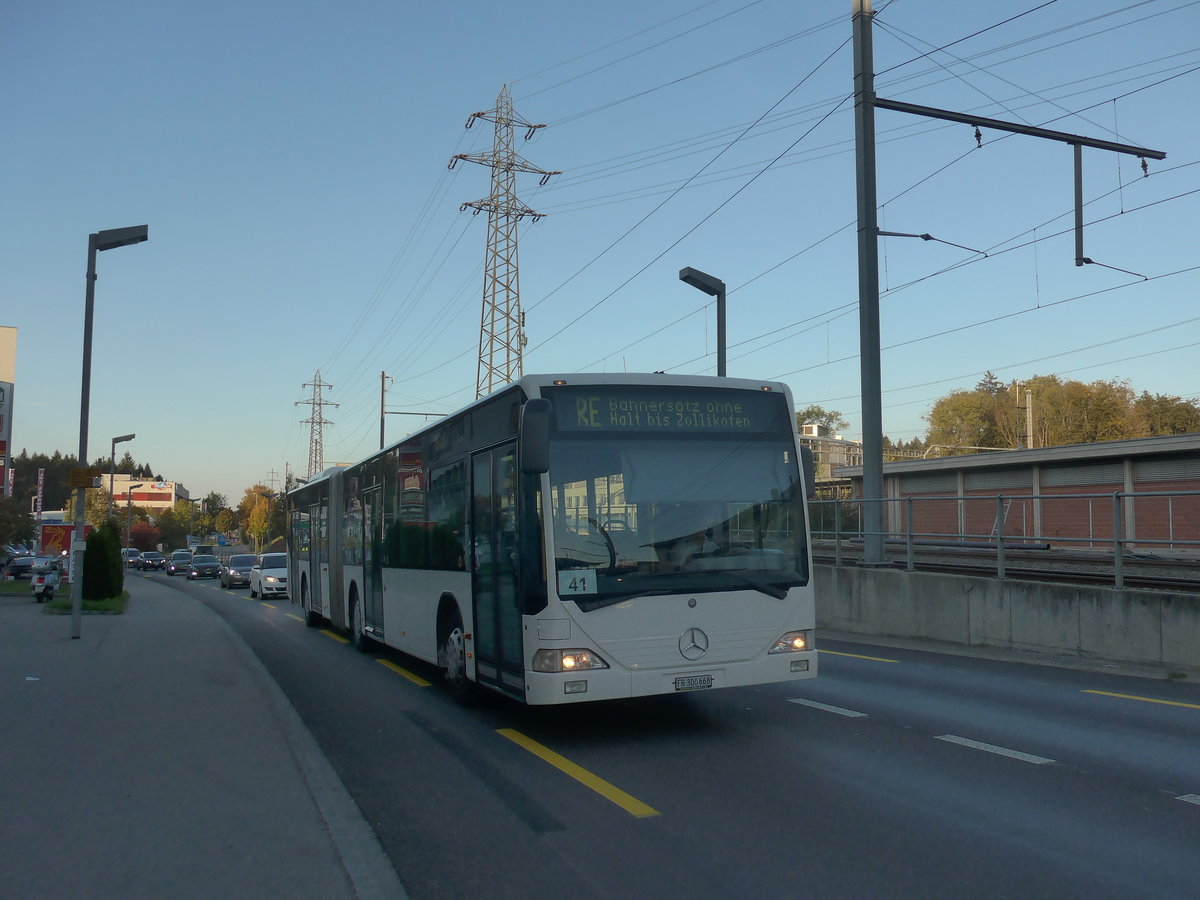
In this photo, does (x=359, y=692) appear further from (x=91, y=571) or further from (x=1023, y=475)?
(x=1023, y=475)

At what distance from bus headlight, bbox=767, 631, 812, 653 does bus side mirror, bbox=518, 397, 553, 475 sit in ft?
8.13

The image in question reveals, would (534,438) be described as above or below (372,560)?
above

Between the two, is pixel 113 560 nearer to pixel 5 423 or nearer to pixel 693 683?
pixel 693 683

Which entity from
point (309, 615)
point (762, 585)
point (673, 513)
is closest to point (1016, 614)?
point (762, 585)

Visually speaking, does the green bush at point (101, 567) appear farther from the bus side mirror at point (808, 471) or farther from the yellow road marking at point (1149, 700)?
the yellow road marking at point (1149, 700)

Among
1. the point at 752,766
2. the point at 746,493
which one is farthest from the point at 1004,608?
the point at 752,766

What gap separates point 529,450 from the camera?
7688 millimetres

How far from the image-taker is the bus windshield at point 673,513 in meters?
8.08

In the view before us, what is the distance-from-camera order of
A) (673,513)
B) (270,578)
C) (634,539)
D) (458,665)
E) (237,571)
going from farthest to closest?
(237,571) → (270,578) → (458,665) → (673,513) → (634,539)

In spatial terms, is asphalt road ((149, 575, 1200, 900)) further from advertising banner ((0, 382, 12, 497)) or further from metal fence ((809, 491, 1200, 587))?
advertising banner ((0, 382, 12, 497))

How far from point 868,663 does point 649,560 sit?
19.1 feet

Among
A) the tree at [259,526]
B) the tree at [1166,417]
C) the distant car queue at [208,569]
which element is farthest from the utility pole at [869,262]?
the tree at [259,526]

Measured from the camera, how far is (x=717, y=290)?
2277cm

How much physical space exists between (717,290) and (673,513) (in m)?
15.1
